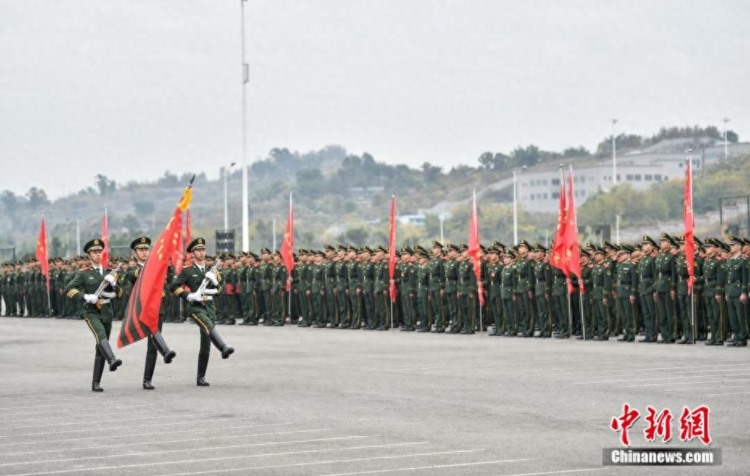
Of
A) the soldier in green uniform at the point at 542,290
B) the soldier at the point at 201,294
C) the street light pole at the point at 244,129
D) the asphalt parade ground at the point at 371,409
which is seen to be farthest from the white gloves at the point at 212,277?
the street light pole at the point at 244,129

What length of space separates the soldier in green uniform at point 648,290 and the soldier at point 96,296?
10856 millimetres

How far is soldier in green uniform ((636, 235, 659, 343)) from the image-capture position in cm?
2484

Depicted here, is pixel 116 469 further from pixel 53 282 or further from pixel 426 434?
pixel 53 282

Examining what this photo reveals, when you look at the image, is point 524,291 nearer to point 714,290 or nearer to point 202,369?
point 714,290

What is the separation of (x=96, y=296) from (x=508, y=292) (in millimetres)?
12556

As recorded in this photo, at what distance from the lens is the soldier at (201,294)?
1728 centimetres

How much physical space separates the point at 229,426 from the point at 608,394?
4465mm

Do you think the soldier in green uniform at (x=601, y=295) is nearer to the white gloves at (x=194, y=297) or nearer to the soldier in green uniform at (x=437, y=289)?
the soldier in green uniform at (x=437, y=289)

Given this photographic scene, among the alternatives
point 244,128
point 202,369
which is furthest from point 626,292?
point 244,128

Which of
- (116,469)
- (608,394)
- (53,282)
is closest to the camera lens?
(116,469)

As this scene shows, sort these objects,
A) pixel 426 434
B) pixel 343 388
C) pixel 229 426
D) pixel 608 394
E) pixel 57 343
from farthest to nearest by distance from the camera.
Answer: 1. pixel 57 343
2. pixel 343 388
3. pixel 608 394
4. pixel 229 426
5. pixel 426 434

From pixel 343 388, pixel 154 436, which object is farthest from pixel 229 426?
pixel 343 388

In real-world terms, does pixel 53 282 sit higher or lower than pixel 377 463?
higher

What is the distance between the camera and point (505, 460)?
10.7 m
